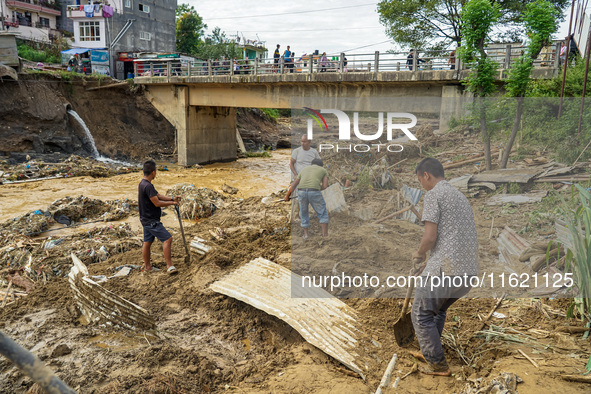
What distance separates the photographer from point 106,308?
504cm

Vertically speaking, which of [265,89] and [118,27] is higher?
[118,27]

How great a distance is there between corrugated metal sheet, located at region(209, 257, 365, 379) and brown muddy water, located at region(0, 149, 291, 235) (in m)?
6.24

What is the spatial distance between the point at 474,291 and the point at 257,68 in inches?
646

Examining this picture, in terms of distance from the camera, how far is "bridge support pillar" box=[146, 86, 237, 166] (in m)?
23.5

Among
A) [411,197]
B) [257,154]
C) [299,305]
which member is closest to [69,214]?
[299,305]

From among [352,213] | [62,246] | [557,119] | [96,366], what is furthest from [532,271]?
[62,246]

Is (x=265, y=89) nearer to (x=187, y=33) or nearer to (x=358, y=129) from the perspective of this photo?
(x=358, y=129)

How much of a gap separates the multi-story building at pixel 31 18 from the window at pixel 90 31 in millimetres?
3505

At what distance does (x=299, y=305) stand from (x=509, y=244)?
2497 millimetres

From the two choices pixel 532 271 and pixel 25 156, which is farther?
pixel 25 156

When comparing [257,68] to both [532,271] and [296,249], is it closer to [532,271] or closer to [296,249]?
[296,249]

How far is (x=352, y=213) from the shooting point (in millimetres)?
5480

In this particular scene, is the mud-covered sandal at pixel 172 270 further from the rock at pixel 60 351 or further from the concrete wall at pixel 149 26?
the concrete wall at pixel 149 26

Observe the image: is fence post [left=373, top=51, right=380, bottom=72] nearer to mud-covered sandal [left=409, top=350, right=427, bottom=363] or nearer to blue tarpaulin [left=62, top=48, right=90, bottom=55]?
mud-covered sandal [left=409, top=350, right=427, bottom=363]
